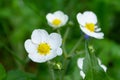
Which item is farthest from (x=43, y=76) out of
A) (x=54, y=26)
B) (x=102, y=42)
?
(x=102, y=42)

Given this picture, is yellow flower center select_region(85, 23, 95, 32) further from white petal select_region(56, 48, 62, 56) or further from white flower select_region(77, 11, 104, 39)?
white petal select_region(56, 48, 62, 56)

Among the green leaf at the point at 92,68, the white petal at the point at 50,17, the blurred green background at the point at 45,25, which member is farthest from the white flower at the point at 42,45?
the blurred green background at the point at 45,25

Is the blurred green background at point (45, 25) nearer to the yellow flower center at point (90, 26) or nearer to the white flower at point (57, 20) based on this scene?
the white flower at point (57, 20)

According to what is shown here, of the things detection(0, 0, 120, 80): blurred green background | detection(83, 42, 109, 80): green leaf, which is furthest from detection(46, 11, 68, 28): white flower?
detection(0, 0, 120, 80): blurred green background

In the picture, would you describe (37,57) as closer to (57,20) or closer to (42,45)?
(42,45)

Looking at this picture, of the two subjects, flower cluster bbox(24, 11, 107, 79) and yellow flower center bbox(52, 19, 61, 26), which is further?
yellow flower center bbox(52, 19, 61, 26)

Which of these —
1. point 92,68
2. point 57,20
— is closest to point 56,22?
point 57,20
